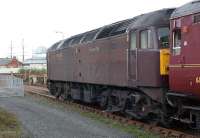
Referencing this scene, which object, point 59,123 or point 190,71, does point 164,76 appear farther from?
point 59,123

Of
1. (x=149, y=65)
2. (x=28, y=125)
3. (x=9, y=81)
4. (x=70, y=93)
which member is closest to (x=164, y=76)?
(x=149, y=65)

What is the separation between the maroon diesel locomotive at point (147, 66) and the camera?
1359 cm

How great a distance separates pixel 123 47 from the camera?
17938 mm

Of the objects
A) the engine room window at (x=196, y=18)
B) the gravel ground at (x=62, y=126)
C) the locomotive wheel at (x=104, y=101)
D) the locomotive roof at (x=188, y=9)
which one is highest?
the locomotive roof at (x=188, y=9)

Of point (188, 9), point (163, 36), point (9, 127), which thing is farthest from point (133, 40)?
point (9, 127)

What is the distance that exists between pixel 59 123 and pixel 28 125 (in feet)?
3.60

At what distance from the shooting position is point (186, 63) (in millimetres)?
13539

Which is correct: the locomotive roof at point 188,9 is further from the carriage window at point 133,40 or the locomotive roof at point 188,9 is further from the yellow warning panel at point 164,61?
the carriage window at point 133,40

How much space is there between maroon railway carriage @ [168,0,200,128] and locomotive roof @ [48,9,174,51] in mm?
1362

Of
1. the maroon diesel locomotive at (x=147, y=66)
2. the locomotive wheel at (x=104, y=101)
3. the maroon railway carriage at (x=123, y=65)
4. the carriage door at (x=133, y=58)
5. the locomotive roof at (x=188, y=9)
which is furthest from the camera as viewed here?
the locomotive wheel at (x=104, y=101)

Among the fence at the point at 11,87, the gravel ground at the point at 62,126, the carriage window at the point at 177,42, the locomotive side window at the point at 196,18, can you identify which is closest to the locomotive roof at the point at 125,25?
the carriage window at the point at 177,42

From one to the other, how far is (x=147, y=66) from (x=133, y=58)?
4.12 feet

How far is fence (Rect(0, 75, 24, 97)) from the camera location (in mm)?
34237

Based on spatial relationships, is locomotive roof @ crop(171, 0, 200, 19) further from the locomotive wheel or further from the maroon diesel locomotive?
the locomotive wheel
